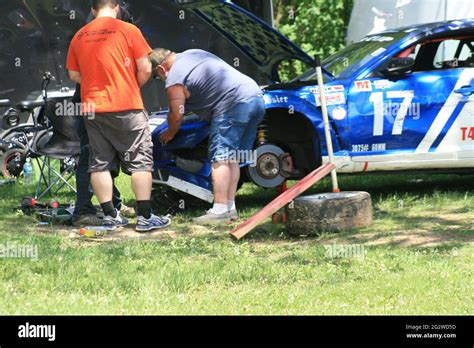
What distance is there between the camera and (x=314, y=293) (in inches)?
251

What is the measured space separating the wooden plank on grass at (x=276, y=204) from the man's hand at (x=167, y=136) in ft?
4.07

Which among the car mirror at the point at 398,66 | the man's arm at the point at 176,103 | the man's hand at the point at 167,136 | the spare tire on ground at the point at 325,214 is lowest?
the spare tire on ground at the point at 325,214

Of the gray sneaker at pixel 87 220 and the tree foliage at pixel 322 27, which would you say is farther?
the tree foliage at pixel 322 27

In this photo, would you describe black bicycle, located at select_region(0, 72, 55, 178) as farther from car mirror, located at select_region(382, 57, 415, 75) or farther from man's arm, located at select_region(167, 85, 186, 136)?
car mirror, located at select_region(382, 57, 415, 75)

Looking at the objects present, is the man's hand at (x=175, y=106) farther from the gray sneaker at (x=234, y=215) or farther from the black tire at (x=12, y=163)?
the black tire at (x=12, y=163)

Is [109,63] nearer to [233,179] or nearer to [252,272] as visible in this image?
[233,179]

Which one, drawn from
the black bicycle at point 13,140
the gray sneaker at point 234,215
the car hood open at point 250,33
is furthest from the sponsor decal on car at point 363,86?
the black bicycle at point 13,140

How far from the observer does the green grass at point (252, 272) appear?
6.08 m

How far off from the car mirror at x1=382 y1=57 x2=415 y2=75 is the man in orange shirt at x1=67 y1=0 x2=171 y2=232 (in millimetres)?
2491

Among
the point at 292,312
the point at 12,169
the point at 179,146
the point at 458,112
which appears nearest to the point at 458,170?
the point at 458,112

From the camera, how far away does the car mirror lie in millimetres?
9672

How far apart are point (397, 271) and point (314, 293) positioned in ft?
2.71

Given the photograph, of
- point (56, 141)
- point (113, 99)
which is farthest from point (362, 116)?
point (56, 141)
